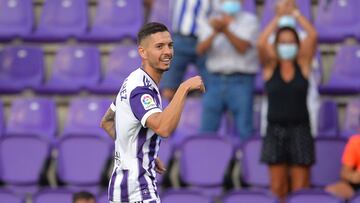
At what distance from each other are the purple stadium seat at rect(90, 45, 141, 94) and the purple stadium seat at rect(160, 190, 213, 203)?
7.53 feet

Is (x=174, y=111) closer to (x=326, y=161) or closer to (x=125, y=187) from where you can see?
(x=125, y=187)

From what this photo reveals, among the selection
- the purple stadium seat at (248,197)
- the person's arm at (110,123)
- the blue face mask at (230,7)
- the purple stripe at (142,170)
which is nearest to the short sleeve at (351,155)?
the purple stadium seat at (248,197)

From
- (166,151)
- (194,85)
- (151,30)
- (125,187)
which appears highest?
(151,30)

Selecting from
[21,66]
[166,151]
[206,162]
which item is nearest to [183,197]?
[206,162]

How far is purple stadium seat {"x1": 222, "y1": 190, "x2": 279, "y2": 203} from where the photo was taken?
8859mm

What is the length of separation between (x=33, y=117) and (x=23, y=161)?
1.04 m

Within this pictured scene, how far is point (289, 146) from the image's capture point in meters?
9.28

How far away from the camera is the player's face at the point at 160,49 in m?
6.11

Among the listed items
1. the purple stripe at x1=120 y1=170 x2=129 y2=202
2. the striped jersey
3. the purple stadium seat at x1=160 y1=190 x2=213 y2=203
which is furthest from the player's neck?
the striped jersey

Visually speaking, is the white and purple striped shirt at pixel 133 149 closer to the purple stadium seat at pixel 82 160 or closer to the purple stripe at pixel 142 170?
the purple stripe at pixel 142 170

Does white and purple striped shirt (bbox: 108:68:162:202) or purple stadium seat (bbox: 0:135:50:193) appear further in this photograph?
purple stadium seat (bbox: 0:135:50:193)

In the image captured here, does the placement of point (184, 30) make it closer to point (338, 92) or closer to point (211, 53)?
point (211, 53)

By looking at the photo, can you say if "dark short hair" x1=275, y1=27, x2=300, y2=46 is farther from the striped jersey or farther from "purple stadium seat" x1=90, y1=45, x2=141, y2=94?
"purple stadium seat" x1=90, y1=45, x2=141, y2=94

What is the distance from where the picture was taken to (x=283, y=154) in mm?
9281
